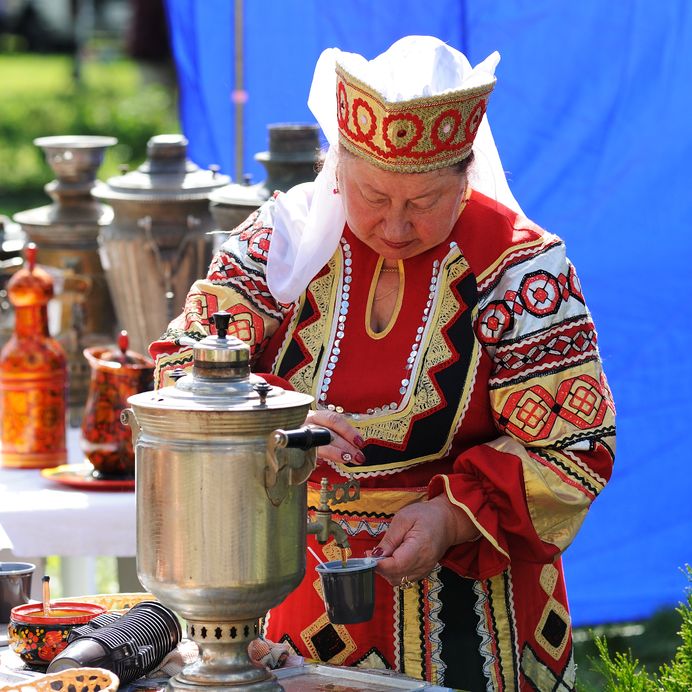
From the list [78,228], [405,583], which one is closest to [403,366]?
[405,583]

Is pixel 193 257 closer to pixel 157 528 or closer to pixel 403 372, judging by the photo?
pixel 403 372

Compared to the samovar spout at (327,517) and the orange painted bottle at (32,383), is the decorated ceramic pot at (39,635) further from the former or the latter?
the orange painted bottle at (32,383)

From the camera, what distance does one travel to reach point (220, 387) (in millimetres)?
1832

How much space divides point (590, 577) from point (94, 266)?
1855mm

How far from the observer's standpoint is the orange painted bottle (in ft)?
12.4

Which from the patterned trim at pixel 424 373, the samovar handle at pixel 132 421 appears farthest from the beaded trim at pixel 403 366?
the samovar handle at pixel 132 421

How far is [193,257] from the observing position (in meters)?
4.39

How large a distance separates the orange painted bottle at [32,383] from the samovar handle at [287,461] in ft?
6.86

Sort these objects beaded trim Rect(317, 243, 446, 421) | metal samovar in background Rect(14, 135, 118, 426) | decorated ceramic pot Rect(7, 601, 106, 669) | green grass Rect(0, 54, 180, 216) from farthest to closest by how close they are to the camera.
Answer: green grass Rect(0, 54, 180, 216), metal samovar in background Rect(14, 135, 118, 426), beaded trim Rect(317, 243, 446, 421), decorated ceramic pot Rect(7, 601, 106, 669)

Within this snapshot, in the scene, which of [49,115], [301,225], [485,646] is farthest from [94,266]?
[49,115]

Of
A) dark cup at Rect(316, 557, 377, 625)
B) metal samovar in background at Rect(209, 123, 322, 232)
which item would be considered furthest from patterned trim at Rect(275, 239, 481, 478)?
metal samovar in background at Rect(209, 123, 322, 232)

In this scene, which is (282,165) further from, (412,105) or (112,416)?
(412,105)

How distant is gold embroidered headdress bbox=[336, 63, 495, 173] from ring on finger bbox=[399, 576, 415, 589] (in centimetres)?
64

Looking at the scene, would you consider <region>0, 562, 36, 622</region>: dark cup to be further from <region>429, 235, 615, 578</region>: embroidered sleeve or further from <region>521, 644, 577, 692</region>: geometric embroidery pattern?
<region>521, 644, 577, 692</region>: geometric embroidery pattern
